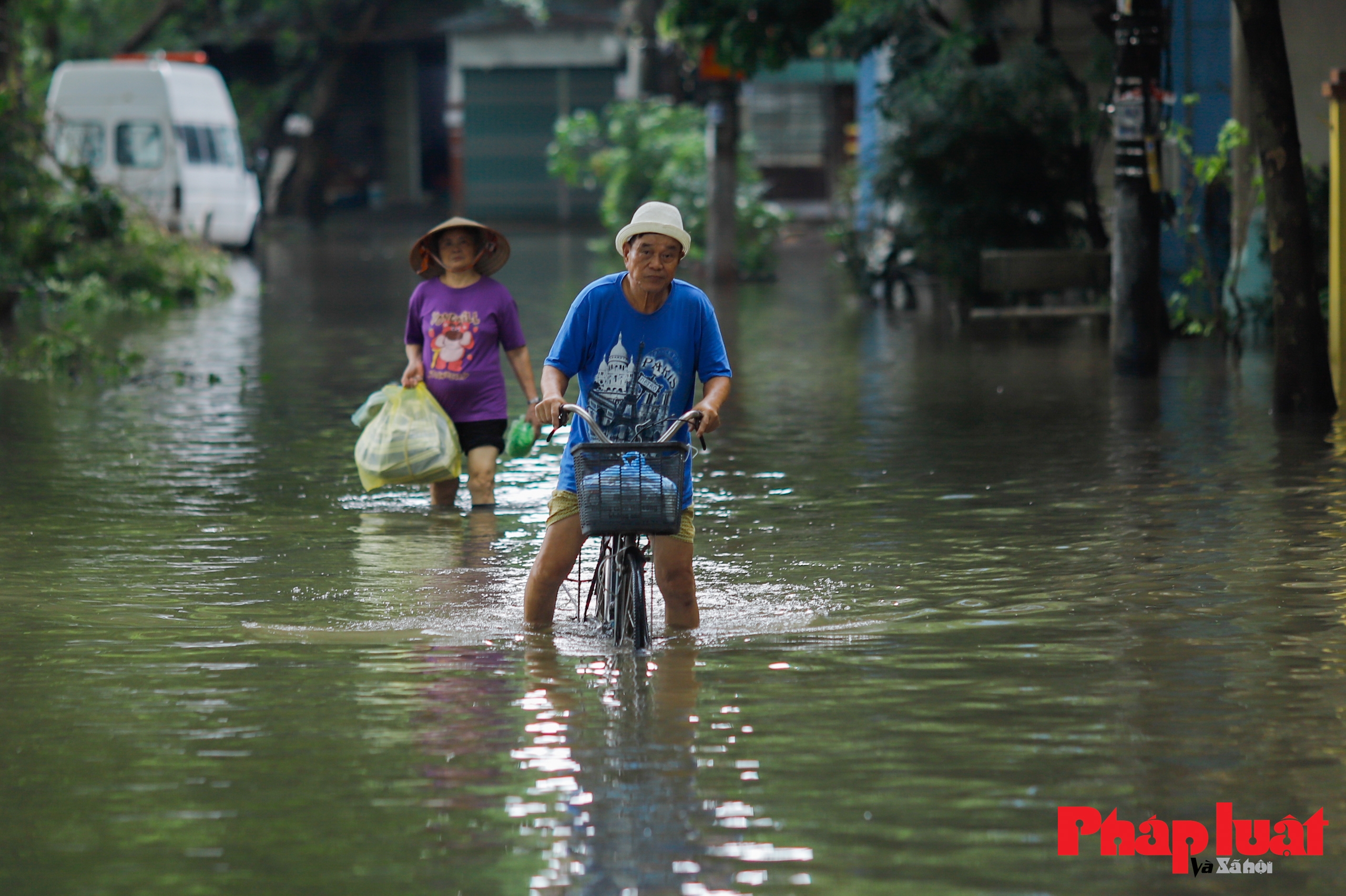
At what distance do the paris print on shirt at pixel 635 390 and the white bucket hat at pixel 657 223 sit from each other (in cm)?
36

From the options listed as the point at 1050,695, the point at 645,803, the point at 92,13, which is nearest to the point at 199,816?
the point at 645,803

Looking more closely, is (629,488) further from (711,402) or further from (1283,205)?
(1283,205)

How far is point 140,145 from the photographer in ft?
105

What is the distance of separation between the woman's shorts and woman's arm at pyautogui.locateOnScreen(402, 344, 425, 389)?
339 millimetres

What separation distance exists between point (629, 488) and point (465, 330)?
3.88 m

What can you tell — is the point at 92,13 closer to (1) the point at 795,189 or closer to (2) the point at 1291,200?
(1) the point at 795,189

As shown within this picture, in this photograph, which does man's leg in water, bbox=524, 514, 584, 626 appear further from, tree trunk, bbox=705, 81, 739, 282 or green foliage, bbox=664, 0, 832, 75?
tree trunk, bbox=705, 81, 739, 282

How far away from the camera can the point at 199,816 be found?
521 cm

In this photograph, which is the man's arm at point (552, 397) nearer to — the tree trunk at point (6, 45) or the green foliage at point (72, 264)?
the green foliage at point (72, 264)

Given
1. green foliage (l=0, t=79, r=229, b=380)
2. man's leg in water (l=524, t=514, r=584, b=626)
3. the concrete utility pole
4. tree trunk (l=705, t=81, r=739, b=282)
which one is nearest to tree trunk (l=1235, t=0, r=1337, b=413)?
the concrete utility pole

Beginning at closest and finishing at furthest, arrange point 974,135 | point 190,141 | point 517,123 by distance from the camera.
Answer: point 974,135, point 190,141, point 517,123

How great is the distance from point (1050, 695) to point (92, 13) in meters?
44.5

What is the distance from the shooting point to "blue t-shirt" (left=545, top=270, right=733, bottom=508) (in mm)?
6926

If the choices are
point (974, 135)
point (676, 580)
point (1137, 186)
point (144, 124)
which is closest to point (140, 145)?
point (144, 124)
